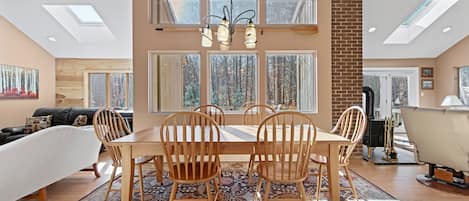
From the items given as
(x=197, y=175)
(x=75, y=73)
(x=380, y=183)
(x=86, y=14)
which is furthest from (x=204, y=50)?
(x=75, y=73)

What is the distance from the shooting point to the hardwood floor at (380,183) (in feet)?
10.7

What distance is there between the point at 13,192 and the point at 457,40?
9504mm

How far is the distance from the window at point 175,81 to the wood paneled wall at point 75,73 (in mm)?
3335

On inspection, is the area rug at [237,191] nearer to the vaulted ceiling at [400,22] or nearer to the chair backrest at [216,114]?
the chair backrest at [216,114]

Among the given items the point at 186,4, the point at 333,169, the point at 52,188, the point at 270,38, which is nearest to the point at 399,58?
the point at 270,38

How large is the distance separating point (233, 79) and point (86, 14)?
394 cm

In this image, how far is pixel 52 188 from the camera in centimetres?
359

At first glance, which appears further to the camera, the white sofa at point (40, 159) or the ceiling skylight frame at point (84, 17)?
the ceiling skylight frame at point (84, 17)

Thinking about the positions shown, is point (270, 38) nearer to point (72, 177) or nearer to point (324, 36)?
point (324, 36)

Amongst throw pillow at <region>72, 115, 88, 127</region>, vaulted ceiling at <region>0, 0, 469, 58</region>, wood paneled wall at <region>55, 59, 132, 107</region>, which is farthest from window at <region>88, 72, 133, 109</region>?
throw pillow at <region>72, 115, 88, 127</region>

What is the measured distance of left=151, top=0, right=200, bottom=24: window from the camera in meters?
4.82

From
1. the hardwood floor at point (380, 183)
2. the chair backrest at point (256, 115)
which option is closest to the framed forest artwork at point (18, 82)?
the hardwood floor at point (380, 183)

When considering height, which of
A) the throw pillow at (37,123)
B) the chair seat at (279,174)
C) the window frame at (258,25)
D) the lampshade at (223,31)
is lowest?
the chair seat at (279,174)

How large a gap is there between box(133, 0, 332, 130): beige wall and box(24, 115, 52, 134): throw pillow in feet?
7.27
